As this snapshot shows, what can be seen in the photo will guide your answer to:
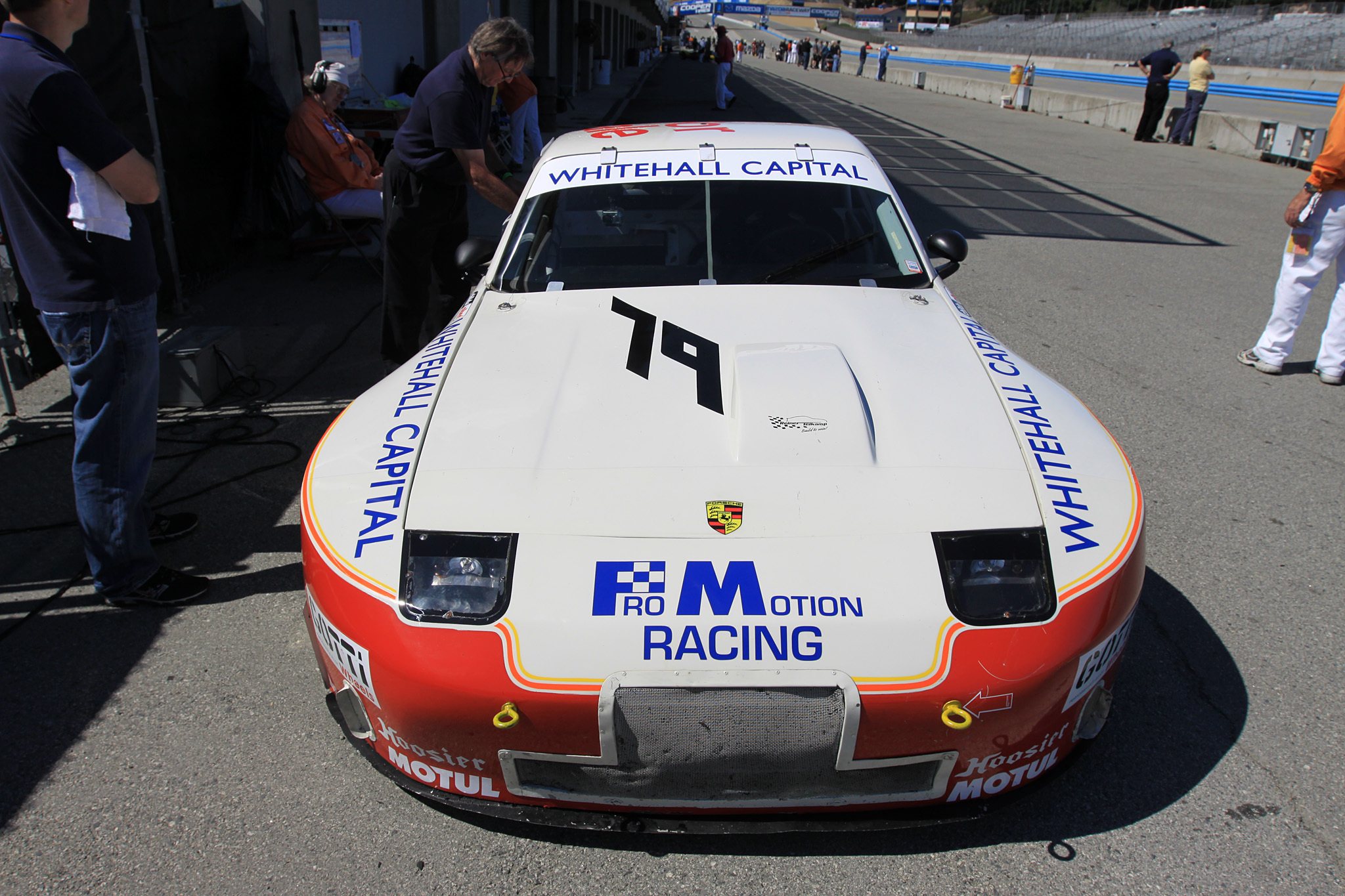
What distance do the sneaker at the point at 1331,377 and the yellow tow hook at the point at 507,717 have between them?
5.61 meters

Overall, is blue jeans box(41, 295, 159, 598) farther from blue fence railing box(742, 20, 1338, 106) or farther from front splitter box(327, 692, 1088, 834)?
blue fence railing box(742, 20, 1338, 106)

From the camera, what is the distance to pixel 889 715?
5.82 ft

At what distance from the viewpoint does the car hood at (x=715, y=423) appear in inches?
79.5

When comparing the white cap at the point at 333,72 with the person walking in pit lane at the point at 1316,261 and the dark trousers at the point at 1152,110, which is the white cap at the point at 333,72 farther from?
the dark trousers at the point at 1152,110

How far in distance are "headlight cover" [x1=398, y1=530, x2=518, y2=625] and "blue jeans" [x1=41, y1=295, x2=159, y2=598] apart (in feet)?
4.51

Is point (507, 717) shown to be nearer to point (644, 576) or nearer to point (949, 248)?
point (644, 576)

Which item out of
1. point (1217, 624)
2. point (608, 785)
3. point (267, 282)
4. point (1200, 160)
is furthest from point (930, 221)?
point (1200, 160)

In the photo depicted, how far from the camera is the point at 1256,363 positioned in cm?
549

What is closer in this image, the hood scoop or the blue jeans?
the hood scoop

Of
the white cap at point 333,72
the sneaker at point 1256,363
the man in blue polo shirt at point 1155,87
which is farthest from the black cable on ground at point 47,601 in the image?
the man in blue polo shirt at point 1155,87

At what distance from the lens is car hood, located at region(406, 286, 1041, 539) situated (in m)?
2.02

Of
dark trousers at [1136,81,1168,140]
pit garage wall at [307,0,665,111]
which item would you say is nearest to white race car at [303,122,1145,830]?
pit garage wall at [307,0,665,111]

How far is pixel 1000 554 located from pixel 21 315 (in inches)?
185

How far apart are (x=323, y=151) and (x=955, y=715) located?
641 cm
